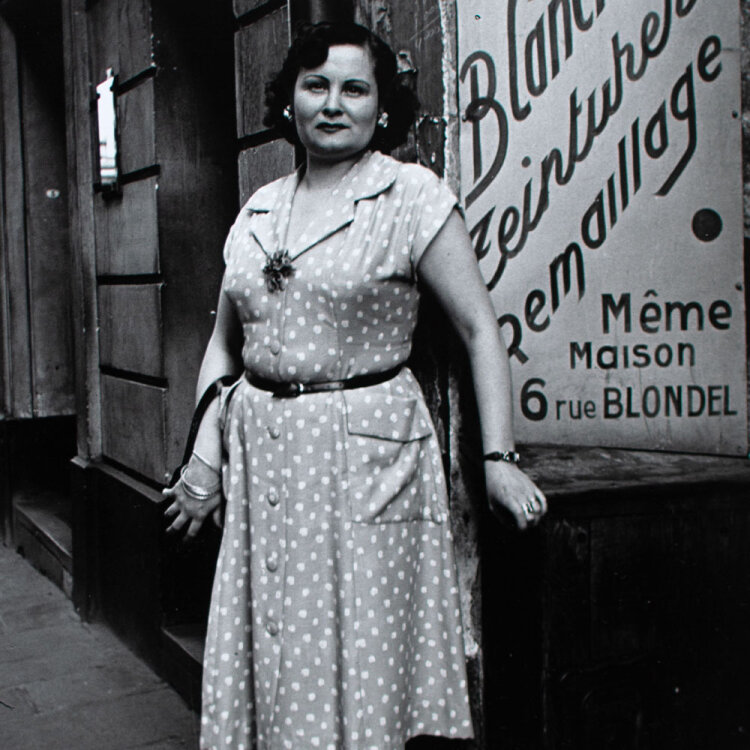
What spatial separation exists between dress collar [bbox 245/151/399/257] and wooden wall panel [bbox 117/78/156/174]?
199 cm

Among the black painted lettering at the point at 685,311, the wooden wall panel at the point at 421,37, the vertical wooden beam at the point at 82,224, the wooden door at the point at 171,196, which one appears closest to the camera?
the wooden wall panel at the point at 421,37

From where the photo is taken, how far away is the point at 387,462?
2102 mm

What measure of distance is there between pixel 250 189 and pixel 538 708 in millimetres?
2062

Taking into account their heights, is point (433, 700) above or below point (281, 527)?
below

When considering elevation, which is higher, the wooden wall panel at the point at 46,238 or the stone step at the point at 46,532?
the wooden wall panel at the point at 46,238

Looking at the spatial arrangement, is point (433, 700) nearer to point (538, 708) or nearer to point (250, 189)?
point (538, 708)

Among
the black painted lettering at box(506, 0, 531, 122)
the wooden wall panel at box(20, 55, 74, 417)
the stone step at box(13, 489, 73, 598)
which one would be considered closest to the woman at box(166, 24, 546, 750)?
the black painted lettering at box(506, 0, 531, 122)

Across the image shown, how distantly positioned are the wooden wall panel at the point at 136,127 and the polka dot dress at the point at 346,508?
2.12 m

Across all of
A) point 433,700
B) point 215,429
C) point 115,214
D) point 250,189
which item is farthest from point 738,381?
point 115,214

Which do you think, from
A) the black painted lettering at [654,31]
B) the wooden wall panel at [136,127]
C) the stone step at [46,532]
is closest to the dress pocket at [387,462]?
the black painted lettering at [654,31]

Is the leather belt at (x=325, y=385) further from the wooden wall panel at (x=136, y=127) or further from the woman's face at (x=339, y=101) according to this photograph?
the wooden wall panel at (x=136, y=127)

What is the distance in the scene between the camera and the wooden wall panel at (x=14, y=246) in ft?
20.3

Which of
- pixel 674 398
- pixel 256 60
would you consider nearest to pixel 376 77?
pixel 674 398

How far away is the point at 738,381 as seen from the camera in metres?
2.57
